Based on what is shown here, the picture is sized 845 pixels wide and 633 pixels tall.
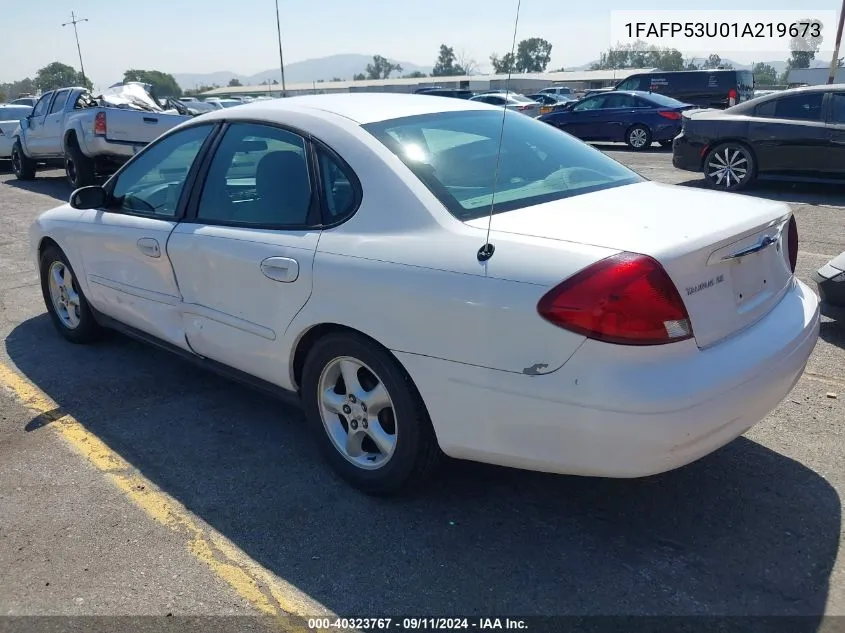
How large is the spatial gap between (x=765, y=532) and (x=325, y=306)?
1923mm

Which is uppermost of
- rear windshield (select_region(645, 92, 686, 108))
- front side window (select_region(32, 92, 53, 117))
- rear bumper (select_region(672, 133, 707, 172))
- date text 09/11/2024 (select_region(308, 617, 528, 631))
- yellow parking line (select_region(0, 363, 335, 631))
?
front side window (select_region(32, 92, 53, 117))

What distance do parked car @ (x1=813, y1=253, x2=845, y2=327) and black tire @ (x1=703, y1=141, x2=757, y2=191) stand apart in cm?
619

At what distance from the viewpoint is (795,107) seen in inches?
406

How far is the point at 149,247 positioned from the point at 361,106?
1395 mm

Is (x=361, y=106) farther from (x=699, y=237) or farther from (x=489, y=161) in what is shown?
(x=699, y=237)

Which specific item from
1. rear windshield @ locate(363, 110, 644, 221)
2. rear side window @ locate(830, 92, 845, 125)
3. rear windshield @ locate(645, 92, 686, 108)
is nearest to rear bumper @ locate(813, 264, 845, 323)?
rear windshield @ locate(363, 110, 644, 221)

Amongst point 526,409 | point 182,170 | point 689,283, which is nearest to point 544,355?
point 526,409

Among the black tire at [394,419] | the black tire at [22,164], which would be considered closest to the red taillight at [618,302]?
the black tire at [394,419]

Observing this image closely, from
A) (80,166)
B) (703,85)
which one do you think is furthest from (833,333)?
(703,85)

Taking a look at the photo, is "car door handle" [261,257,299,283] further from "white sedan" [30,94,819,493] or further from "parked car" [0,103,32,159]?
"parked car" [0,103,32,159]

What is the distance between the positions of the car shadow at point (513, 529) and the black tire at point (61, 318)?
47.6 inches

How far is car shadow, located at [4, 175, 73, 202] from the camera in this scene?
13587 millimetres

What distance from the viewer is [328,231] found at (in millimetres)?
3150

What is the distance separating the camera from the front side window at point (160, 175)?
4.02 metres
